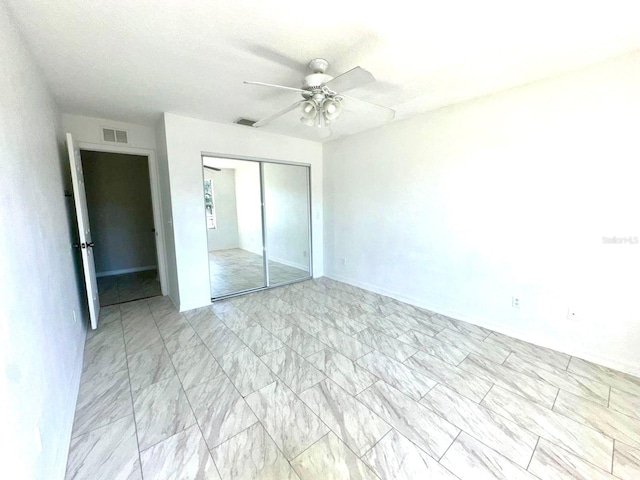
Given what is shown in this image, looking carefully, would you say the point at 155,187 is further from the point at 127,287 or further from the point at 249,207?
the point at 127,287

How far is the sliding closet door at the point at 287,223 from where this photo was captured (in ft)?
14.2

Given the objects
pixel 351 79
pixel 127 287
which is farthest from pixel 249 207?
pixel 351 79

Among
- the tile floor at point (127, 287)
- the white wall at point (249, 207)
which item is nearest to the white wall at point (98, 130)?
the white wall at point (249, 207)

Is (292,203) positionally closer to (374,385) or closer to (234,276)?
(234,276)

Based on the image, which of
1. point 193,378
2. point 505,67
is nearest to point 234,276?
point 193,378

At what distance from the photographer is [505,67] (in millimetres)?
2146

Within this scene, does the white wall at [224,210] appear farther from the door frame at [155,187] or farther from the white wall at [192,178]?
the white wall at [192,178]

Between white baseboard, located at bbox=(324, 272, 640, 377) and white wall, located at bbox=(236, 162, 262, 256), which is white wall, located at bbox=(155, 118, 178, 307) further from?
white baseboard, located at bbox=(324, 272, 640, 377)

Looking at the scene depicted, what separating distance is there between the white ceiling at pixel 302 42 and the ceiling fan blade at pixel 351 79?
0.28 metres

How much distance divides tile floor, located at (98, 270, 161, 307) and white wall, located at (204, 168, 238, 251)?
1192mm

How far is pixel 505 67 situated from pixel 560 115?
661 millimetres

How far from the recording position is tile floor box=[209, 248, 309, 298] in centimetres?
425

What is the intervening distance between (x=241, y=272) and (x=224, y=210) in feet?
3.89

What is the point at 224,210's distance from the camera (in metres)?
4.83
